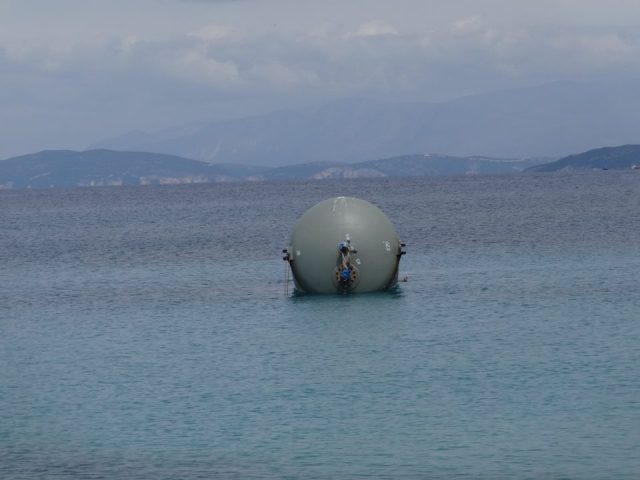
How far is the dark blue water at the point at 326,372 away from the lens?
28719mm

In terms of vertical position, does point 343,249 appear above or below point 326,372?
above

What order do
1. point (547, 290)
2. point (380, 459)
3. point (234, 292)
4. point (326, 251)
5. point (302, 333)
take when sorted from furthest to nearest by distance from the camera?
point (234, 292)
point (547, 290)
point (326, 251)
point (302, 333)
point (380, 459)

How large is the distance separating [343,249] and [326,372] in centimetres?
1516

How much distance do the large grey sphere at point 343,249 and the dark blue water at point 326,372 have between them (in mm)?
1007

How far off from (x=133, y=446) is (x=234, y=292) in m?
32.3

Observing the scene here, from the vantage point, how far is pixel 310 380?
1487 inches

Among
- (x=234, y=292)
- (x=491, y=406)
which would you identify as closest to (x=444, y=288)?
(x=234, y=292)

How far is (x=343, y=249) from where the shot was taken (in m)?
53.7

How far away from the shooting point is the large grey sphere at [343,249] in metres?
54.1

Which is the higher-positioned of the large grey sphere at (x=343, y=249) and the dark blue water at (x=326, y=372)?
the large grey sphere at (x=343, y=249)

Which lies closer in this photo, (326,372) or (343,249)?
(326,372)

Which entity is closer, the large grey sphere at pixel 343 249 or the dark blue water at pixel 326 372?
the dark blue water at pixel 326 372

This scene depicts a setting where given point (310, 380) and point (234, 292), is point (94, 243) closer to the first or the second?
point (234, 292)

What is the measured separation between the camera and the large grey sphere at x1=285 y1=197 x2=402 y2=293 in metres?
54.1
